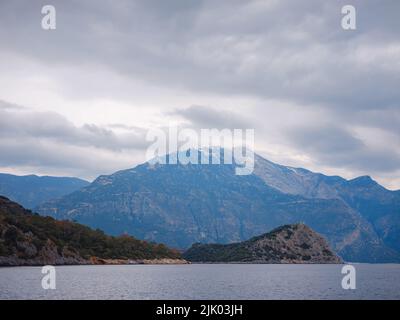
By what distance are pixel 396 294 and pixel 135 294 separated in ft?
262

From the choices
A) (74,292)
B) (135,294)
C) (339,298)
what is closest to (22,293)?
(74,292)

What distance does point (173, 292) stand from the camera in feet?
523
